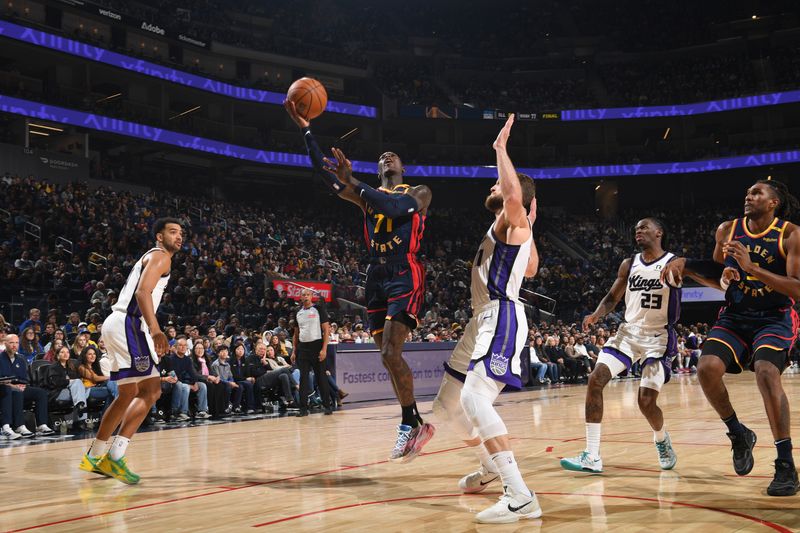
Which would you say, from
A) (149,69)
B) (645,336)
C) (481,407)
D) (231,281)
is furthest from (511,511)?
(149,69)

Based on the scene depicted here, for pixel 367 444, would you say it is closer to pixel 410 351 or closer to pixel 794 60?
pixel 410 351

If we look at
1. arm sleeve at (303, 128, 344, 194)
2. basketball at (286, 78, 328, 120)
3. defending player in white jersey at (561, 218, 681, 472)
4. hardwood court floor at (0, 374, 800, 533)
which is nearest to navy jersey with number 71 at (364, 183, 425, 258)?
arm sleeve at (303, 128, 344, 194)

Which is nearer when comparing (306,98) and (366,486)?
(366,486)

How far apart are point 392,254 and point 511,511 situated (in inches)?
92.2

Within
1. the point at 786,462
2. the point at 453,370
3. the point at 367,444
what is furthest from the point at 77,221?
the point at 786,462

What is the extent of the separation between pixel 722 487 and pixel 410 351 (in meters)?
10.7

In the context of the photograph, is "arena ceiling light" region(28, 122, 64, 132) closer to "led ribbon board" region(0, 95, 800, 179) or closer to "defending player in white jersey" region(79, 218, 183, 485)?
"led ribbon board" region(0, 95, 800, 179)

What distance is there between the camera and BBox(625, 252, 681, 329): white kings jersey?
19.5ft

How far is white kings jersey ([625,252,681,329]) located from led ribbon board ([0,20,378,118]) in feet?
67.8

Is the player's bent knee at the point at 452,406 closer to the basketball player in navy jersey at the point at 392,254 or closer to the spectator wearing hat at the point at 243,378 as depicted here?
the basketball player in navy jersey at the point at 392,254

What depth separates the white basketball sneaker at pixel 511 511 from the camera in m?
3.91

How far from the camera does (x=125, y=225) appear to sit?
70.8 feet

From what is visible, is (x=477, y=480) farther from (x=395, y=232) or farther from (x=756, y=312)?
(x=756, y=312)

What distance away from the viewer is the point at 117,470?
18.1ft
